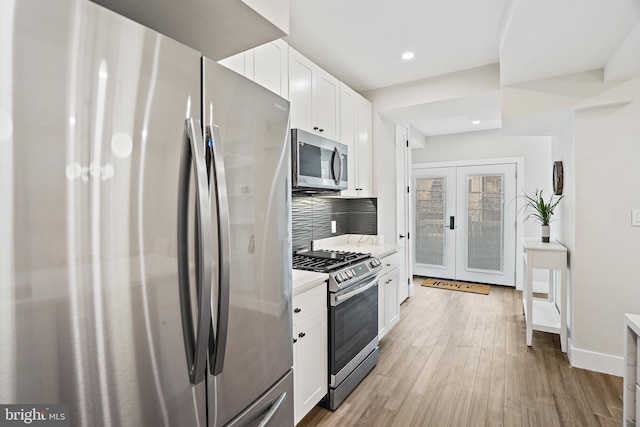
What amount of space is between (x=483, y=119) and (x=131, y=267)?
16.4 feet

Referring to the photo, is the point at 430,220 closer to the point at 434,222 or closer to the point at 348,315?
the point at 434,222

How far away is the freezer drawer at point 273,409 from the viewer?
1121mm

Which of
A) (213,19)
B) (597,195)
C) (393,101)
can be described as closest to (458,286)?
(597,195)

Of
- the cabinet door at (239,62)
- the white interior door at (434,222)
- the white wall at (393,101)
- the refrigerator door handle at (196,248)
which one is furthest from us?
the white interior door at (434,222)

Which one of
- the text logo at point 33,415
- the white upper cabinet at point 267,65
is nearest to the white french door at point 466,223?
the white upper cabinet at point 267,65

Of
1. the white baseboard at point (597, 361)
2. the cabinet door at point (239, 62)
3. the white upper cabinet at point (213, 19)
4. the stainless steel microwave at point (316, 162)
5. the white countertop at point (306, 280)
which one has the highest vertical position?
the cabinet door at point (239, 62)

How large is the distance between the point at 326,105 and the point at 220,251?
7.00 ft

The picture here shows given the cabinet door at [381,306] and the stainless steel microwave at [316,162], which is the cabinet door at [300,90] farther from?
the cabinet door at [381,306]

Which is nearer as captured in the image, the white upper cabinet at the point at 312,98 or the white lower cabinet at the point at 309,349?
the white lower cabinet at the point at 309,349

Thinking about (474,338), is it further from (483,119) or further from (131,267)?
(131,267)

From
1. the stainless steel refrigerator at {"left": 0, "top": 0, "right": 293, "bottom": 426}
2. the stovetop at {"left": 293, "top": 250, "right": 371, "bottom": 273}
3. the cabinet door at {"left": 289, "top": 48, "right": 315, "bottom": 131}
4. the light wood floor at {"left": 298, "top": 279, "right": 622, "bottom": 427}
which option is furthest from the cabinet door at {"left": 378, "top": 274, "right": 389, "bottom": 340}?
the stainless steel refrigerator at {"left": 0, "top": 0, "right": 293, "bottom": 426}

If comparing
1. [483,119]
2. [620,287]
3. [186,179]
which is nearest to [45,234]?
[186,179]

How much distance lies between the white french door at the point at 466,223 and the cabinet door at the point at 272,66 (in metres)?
4.25

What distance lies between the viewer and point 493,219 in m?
5.33
